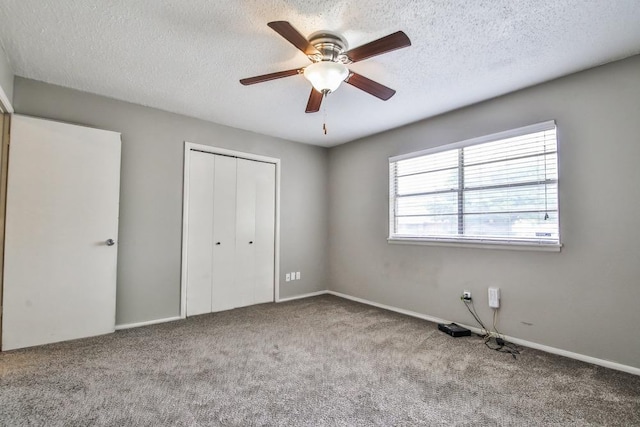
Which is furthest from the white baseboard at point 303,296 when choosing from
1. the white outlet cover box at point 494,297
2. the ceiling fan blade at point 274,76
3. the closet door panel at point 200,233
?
the ceiling fan blade at point 274,76

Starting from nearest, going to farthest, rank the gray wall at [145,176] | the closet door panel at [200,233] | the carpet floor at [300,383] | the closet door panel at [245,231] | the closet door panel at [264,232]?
the carpet floor at [300,383]
the gray wall at [145,176]
the closet door panel at [200,233]
the closet door panel at [245,231]
the closet door panel at [264,232]

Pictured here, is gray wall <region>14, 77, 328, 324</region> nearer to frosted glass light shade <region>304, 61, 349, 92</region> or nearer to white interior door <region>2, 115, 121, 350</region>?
white interior door <region>2, 115, 121, 350</region>

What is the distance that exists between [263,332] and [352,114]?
261cm

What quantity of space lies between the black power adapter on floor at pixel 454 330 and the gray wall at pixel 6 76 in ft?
14.5

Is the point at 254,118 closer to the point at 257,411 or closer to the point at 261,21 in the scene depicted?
the point at 261,21

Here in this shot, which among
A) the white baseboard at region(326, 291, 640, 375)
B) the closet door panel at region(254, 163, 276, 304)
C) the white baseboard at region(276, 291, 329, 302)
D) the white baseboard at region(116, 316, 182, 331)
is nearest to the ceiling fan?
the closet door panel at region(254, 163, 276, 304)

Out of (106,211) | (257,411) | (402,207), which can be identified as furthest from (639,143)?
(106,211)

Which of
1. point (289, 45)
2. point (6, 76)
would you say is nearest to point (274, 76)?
point (289, 45)

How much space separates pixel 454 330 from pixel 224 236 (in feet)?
9.53

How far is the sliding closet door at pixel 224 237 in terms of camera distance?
3900 mm

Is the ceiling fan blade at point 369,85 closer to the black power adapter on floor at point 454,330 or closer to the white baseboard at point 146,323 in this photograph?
the black power adapter on floor at point 454,330

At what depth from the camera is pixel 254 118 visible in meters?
3.74

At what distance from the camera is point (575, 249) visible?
2572mm

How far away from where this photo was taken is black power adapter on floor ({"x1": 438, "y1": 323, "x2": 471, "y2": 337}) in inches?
120
